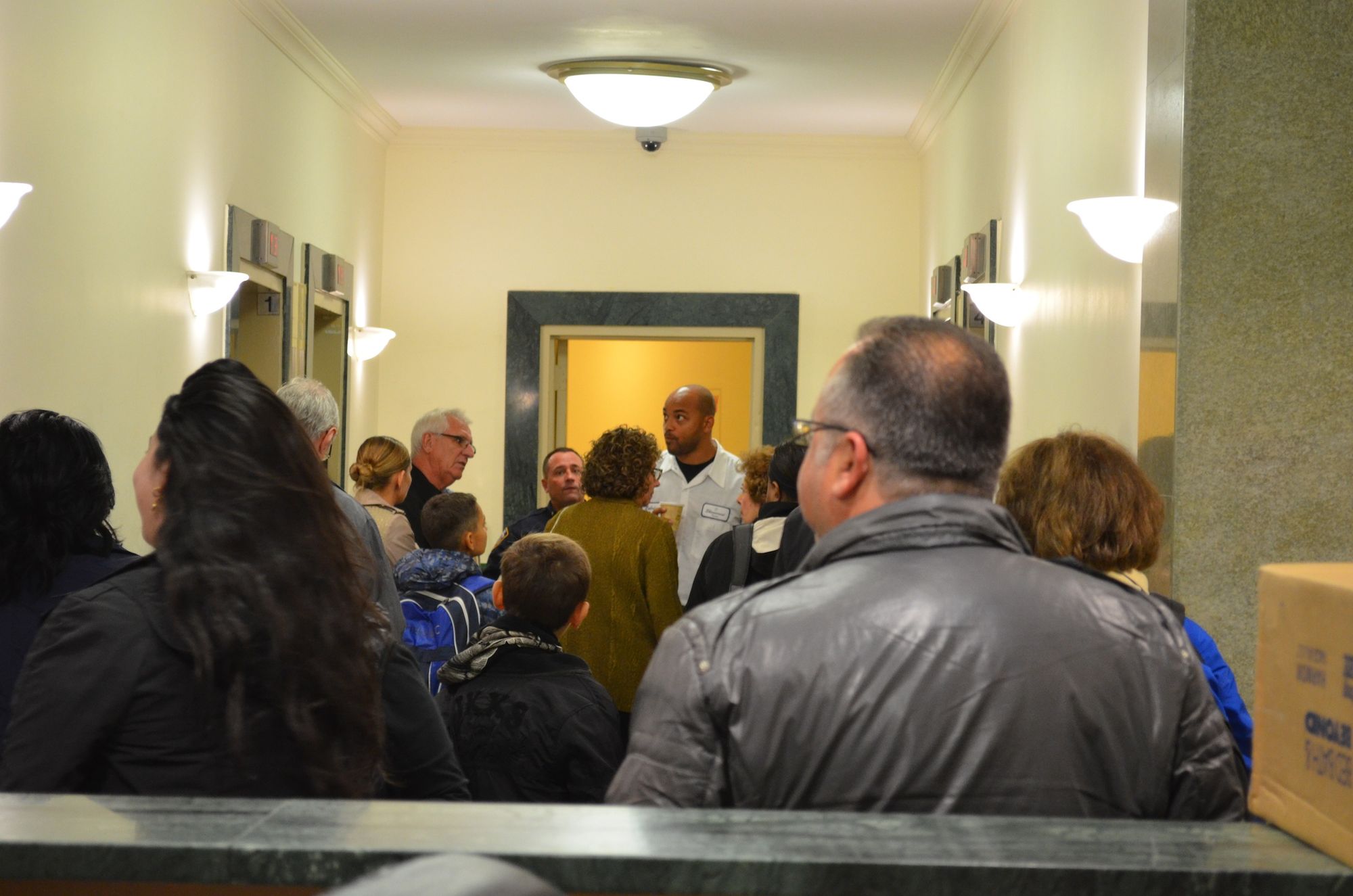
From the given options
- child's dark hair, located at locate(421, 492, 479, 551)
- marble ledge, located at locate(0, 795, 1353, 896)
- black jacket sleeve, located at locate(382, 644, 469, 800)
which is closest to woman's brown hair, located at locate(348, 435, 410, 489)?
child's dark hair, located at locate(421, 492, 479, 551)

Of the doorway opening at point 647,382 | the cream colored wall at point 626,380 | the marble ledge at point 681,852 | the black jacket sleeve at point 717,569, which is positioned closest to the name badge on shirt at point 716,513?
the black jacket sleeve at point 717,569

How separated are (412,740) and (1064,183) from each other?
4070 millimetres

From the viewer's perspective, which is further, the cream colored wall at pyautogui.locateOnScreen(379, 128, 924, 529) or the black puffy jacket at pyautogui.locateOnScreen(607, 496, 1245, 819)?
the cream colored wall at pyautogui.locateOnScreen(379, 128, 924, 529)

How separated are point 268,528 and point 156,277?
4247mm

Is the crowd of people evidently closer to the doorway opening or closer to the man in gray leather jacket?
the man in gray leather jacket

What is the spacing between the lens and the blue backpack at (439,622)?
382 centimetres

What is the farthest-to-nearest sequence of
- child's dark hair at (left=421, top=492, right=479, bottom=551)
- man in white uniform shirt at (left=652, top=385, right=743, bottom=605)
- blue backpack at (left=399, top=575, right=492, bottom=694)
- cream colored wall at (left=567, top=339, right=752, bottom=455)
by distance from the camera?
cream colored wall at (left=567, top=339, right=752, bottom=455), man in white uniform shirt at (left=652, top=385, right=743, bottom=605), child's dark hair at (left=421, top=492, right=479, bottom=551), blue backpack at (left=399, top=575, right=492, bottom=694)

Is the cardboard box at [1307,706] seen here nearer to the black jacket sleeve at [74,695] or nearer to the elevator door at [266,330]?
the black jacket sleeve at [74,695]

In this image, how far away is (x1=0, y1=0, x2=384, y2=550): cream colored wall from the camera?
438 centimetres

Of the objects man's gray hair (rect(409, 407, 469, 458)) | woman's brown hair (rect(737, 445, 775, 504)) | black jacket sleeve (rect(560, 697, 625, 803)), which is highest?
man's gray hair (rect(409, 407, 469, 458))

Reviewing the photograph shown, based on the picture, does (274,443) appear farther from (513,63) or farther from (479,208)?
(479,208)

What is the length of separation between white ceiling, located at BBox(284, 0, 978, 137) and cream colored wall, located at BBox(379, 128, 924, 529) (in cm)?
47

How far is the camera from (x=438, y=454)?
559 cm

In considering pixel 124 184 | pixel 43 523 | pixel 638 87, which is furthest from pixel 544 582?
pixel 638 87
